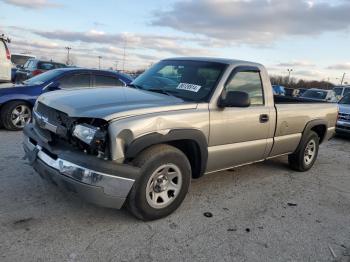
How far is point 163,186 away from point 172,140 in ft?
1.68

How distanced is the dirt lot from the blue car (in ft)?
9.11

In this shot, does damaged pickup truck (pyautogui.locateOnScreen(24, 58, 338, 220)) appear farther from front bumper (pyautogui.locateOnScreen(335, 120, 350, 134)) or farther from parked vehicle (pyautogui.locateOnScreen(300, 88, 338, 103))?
parked vehicle (pyautogui.locateOnScreen(300, 88, 338, 103))

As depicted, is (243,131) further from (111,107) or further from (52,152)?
(52,152)

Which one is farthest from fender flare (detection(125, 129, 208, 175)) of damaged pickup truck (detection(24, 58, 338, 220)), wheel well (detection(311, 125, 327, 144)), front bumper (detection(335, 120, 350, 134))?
front bumper (detection(335, 120, 350, 134))

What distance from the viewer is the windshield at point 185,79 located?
176 inches

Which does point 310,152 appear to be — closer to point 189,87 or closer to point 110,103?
point 189,87

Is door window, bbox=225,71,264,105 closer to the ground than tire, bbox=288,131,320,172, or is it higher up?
higher up

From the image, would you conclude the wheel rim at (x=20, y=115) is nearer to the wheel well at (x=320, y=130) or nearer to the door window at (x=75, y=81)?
the door window at (x=75, y=81)

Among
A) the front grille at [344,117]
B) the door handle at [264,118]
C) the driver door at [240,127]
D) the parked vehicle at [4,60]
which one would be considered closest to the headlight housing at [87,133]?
the driver door at [240,127]

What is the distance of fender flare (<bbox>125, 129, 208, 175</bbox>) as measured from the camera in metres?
3.49

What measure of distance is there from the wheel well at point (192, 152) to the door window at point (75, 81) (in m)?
5.21

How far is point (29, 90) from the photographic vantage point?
26.6 feet

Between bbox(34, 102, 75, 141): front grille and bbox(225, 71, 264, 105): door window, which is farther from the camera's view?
bbox(225, 71, 264, 105): door window

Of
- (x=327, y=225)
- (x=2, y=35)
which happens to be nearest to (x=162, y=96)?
(x=327, y=225)
